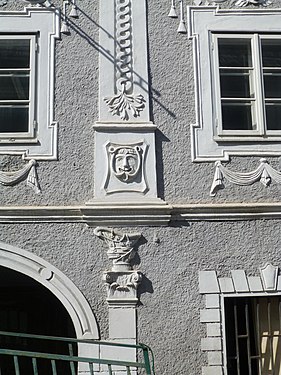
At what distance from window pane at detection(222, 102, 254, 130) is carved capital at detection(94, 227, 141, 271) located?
1.93 meters

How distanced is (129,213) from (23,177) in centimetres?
139

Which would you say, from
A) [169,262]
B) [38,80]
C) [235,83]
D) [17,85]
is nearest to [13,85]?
[17,85]

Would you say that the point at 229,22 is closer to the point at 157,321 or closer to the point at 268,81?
the point at 268,81

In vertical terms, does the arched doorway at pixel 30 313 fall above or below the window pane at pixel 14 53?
below

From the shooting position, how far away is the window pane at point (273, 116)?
8078 mm

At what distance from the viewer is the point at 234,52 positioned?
8.29 metres

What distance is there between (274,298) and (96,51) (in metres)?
3.87

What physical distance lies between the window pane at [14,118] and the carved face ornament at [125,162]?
1209mm

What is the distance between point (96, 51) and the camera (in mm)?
8086

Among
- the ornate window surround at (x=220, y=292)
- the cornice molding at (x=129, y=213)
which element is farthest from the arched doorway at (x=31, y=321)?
the ornate window surround at (x=220, y=292)

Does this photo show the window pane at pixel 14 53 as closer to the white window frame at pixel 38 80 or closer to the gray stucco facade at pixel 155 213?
the white window frame at pixel 38 80

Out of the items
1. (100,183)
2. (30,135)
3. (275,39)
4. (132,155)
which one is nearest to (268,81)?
(275,39)

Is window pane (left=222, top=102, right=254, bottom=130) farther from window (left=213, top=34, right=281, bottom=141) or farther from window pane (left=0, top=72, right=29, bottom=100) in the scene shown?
window pane (left=0, top=72, right=29, bottom=100)

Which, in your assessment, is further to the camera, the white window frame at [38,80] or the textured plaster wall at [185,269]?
the white window frame at [38,80]
